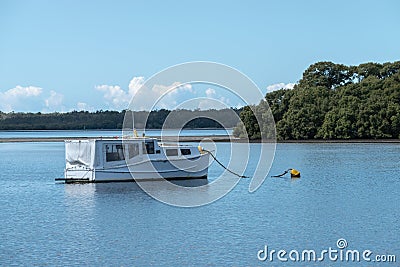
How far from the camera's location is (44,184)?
4219 centimetres

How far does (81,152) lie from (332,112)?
72737 millimetres

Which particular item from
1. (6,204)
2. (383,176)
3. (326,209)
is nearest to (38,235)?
(6,204)

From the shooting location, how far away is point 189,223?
27.6 m

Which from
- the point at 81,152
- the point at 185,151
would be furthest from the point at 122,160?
the point at 185,151

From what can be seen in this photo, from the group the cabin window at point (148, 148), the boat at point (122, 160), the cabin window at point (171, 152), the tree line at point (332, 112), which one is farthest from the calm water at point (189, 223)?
the tree line at point (332, 112)

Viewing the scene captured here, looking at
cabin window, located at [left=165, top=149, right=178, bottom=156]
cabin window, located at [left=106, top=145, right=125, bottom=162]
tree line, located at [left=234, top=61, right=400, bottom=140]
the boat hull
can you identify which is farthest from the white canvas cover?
tree line, located at [left=234, top=61, right=400, bottom=140]

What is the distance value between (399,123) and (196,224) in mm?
79917

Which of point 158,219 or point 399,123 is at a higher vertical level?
point 399,123

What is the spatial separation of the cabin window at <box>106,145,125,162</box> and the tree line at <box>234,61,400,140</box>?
69.1 meters

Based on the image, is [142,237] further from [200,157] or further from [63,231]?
[200,157]

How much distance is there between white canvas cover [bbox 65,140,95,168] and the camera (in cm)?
3953

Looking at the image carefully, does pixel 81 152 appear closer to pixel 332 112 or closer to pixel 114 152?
pixel 114 152

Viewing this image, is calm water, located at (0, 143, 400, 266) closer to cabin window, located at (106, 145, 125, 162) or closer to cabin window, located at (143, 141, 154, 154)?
cabin window, located at (106, 145, 125, 162)

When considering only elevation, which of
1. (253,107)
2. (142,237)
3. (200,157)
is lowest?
(142,237)
